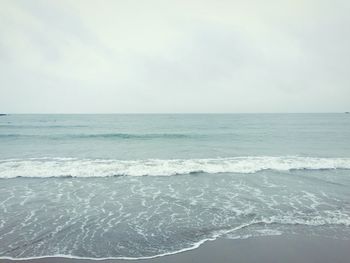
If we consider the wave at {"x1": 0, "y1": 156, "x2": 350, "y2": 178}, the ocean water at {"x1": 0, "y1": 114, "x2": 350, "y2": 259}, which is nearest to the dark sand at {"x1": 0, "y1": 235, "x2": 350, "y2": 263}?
the ocean water at {"x1": 0, "y1": 114, "x2": 350, "y2": 259}

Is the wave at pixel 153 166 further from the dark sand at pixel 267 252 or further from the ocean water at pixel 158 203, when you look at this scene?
the dark sand at pixel 267 252

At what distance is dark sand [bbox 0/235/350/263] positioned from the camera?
5.61 m

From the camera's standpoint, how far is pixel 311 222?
7.67 m

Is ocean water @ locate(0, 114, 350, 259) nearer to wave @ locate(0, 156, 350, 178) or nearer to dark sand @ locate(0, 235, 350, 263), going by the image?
wave @ locate(0, 156, 350, 178)

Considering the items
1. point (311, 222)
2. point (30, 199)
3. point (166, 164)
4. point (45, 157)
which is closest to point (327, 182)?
point (311, 222)

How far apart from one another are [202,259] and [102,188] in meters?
7.09

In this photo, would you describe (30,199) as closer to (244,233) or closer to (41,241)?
(41,241)

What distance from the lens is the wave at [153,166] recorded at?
14.1 meters

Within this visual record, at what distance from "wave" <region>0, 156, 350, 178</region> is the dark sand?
8.07 m

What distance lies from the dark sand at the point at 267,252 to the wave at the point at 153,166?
807 cm

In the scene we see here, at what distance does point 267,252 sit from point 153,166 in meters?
10.3

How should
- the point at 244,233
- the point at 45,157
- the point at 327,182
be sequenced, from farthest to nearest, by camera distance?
the point at 45,157, the point at 327,182, the point at 244,233

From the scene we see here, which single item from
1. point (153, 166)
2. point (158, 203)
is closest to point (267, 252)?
point (158, 203)

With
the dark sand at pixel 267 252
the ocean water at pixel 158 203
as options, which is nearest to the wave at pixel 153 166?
the ocean water at pixel 158 203
